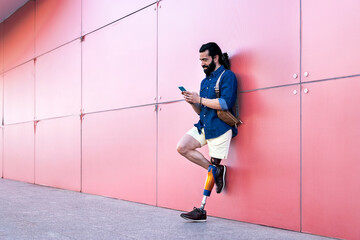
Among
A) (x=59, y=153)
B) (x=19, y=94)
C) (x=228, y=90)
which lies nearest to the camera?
(x=228, y=90)

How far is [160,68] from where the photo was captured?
464 cm

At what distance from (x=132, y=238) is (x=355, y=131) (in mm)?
1663

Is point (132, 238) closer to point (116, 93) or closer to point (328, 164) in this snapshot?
point (328, 164)

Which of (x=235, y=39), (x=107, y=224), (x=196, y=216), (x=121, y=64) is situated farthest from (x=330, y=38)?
(x=121, y=64)

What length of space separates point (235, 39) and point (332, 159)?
1.38 meters

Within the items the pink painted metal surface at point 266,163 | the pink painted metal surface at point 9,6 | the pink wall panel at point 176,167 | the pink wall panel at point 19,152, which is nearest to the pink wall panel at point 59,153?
the pink wall panel at point 19,152

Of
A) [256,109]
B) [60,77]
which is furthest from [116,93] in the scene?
[256,109]

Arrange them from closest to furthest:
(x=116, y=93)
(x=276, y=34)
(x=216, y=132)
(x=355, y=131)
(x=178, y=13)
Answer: (x=355, y=131) → (x=276, y=34) → (x=216, y=132) → (x=178, y=13) → (x=116, y=93)

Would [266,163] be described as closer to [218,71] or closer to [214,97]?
[214,97]

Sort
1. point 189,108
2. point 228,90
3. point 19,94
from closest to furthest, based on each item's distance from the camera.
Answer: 1. point 228,90
2. point 189,108
3. point 19,94

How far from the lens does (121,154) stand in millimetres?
5242

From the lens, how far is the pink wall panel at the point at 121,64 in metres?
4.85

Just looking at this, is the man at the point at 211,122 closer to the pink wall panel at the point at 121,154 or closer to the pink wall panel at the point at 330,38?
the pink wall panel at the point at 330,38

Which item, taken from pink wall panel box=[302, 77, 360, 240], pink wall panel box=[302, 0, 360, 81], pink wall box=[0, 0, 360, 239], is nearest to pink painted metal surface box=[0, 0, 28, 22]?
pink wall box=[0, 0, 360, 239]
